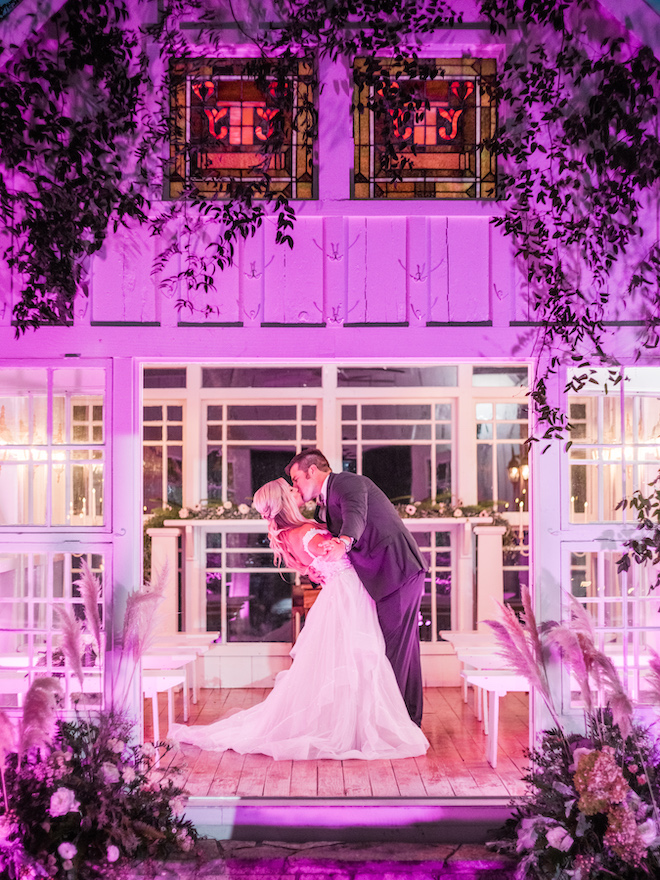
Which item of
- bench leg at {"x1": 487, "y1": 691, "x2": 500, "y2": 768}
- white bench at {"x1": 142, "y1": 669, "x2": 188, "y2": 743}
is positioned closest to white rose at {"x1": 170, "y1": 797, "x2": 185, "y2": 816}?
white bench at {"x1": 142, "y1": 669, "x2": 188, "y2": 743}

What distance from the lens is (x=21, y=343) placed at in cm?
469

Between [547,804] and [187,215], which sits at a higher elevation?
[187,215]

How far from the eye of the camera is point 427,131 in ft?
15.9

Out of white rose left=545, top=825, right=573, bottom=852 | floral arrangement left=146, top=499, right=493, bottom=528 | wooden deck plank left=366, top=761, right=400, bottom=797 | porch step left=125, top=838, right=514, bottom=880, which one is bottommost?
porch step left=125, top=838, right=514, bottom=880

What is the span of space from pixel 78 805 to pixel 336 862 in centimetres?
143

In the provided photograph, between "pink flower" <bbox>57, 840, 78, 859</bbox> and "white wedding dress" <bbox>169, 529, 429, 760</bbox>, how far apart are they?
5.86 ft

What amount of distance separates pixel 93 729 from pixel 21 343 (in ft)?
7.57

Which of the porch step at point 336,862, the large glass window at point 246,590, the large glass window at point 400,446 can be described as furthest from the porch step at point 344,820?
the large glass window at point 400,446

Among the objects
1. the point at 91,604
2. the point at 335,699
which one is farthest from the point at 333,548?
the point at 91,604

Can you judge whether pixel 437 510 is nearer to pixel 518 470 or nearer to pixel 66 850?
pixel 518 470

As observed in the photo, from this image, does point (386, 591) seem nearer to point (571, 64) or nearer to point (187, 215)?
point (187, 215)

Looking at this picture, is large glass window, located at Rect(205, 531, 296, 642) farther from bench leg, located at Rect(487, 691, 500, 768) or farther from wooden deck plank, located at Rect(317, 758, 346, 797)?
bench leg, located at Rect(487, 691, 500, 768)

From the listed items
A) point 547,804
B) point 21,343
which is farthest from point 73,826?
point 21,343

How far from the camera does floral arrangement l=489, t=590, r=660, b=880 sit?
3.53m
